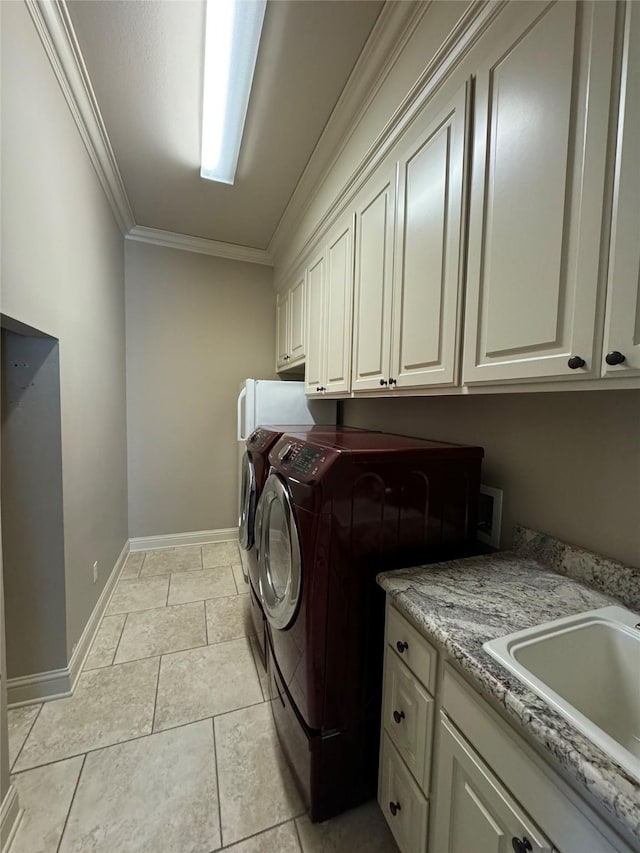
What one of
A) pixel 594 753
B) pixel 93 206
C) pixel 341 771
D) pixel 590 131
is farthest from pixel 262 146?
pixel 341 771

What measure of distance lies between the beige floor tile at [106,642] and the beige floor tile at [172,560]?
565 mm

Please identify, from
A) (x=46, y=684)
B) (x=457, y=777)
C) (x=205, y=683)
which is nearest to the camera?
(x=457, y=777)

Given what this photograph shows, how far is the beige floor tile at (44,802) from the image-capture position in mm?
1062

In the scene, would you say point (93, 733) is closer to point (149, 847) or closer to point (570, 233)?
point (149, 847)

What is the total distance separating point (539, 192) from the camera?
2.61 ft

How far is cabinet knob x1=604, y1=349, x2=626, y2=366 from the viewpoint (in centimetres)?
65

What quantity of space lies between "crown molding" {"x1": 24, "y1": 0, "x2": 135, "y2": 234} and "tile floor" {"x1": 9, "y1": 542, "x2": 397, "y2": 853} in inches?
109

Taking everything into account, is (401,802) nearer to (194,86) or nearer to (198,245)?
(194,86)

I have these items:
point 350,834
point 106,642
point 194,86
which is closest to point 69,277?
point 194,86

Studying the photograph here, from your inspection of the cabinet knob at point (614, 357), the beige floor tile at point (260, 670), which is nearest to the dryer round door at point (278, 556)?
the beige floor tile at point (260, 670)

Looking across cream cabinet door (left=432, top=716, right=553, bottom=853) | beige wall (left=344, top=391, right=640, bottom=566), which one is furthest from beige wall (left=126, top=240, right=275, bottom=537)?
cream cabinet door (left=432, top=716, right=553, bottom=853)

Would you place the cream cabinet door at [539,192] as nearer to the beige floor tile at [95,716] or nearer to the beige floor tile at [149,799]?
the beige floor tile at [149,799]

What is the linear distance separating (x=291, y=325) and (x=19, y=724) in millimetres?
2754

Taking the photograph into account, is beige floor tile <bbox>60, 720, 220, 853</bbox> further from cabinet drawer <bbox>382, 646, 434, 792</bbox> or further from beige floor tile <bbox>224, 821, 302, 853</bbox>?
cabinet drawer <bbox>382, 646, 434, 792</bbox>
